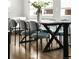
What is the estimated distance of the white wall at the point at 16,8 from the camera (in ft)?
25.9

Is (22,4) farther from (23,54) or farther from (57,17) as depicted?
(23,54)

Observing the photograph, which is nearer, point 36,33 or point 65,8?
point 36,33

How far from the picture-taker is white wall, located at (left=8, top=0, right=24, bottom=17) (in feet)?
25.9

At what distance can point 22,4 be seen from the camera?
8.16 m

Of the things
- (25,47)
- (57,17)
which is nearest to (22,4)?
(57,17)

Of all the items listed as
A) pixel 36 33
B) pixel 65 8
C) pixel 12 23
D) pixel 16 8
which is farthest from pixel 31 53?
pixel 16 8

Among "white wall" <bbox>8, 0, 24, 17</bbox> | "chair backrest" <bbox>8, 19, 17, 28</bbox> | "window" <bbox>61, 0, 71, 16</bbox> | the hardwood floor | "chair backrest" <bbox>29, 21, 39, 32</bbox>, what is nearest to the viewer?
the hardwood floor

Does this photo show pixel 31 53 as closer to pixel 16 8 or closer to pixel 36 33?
pixel 36 33

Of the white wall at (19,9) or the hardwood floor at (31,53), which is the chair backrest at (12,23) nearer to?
the hardwood floor at (31,53)

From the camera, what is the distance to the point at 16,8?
7.99 metres

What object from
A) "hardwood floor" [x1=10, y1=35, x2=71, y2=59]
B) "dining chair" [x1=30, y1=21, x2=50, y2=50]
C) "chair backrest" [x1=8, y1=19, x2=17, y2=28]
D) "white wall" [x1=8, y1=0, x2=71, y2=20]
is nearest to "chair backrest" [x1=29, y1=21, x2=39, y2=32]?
A: "dining chair" [x1=30, y1=21, x2=50, y2=50]

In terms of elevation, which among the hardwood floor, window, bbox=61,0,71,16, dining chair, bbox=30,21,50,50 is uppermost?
window, bbox=61,0,71,16

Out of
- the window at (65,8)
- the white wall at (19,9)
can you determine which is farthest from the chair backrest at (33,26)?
the white wall at (19,9)

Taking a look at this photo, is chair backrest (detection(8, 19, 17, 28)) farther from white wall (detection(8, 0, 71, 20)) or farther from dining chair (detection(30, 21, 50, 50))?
white wall (detection(8, 0, 71, 20))
